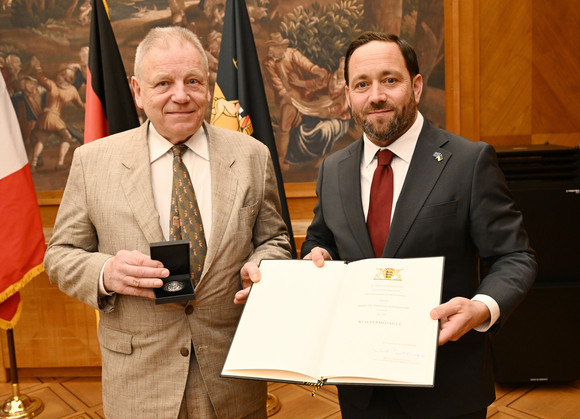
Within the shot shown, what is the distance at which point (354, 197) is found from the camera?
177cm

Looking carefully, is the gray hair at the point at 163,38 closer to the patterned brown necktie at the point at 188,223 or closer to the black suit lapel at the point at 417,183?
the patterned brown necktie at the point at 188,223

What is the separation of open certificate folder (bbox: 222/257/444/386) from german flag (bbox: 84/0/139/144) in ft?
7.01

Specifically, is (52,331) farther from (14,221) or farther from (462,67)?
(462,67)

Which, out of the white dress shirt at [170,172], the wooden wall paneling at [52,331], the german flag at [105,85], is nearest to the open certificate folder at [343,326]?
the white dress shirt at [170,172]

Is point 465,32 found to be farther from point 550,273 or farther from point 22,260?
point 22,260

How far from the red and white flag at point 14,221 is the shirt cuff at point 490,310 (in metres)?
2.86

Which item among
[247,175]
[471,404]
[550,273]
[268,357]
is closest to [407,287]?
[268,357]

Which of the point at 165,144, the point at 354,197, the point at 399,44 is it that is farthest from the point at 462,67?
the point at 165,144

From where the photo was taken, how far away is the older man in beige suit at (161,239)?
1.68 m

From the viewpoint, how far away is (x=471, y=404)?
1651 millimetres

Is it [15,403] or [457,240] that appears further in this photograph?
[15,403]

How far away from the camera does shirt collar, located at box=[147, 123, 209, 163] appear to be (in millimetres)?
1815

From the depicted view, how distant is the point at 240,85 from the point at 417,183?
1.96 meters

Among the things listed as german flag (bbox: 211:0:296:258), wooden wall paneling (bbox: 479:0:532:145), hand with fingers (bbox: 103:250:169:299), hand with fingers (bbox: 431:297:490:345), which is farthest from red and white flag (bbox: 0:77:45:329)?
wooden wall paneling (bbox: 479:0:532:145)
